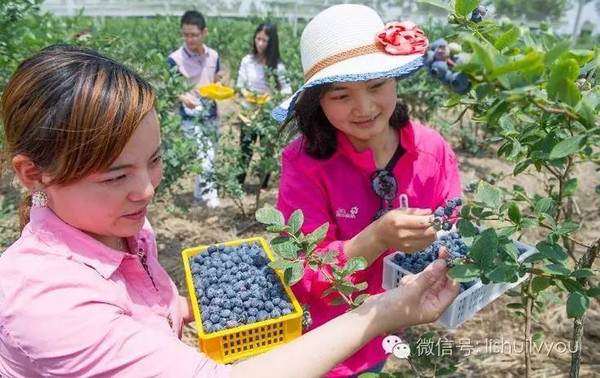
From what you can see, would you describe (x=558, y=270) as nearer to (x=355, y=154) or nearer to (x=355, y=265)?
(x=355, y=265)

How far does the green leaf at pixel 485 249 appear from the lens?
0.83 m

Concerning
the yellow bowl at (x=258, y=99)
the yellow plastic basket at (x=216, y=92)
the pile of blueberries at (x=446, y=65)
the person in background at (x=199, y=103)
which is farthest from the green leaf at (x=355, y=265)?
the yellow bowl at (x=258, y=99)

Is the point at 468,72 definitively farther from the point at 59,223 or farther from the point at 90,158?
the point at 59,223

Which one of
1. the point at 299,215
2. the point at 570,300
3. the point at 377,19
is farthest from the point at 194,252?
the point at 570,300

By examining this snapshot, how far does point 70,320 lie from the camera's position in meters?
0.84

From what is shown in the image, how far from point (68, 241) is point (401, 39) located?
0.98 meters

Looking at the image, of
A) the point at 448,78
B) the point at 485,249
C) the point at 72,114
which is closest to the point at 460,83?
the point at 448,78

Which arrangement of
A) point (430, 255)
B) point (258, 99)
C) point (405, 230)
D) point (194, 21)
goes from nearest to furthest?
1. point (405, 230)
2. point (430, 255)
3. point (258, 99)
4. point (194, 21)

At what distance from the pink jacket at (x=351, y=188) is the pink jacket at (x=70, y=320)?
1.91 ft

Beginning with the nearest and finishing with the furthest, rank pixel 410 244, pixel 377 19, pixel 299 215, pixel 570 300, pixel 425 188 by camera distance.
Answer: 1. pixel 570 300
2. pixel 299 215
3. pixel 410 244
4. pixel 377 19
5. pixel 425 188

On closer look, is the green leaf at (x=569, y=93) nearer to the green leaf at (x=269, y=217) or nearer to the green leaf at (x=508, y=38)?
the green leaf at (x=508, y=38)

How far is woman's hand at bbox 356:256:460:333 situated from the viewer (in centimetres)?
105

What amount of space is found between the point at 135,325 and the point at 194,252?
602 mm

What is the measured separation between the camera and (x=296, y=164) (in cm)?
152
